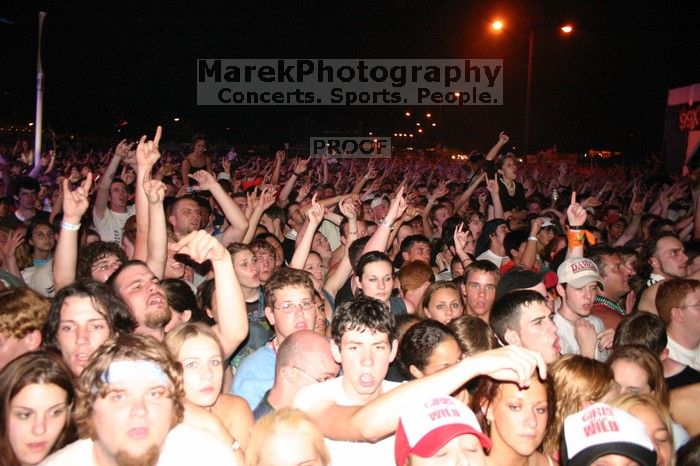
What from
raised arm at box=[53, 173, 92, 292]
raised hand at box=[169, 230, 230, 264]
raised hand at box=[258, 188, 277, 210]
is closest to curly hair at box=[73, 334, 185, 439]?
raised hand at box=[169, 230, 230, 264]

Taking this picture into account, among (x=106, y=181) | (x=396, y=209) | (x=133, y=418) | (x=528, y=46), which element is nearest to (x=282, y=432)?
(x=133, y=418)

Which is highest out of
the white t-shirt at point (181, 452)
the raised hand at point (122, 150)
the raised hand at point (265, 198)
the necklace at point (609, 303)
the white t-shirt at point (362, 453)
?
the raised hand at point (122, 150)

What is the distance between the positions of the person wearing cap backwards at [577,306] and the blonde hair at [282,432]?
9.37 feet

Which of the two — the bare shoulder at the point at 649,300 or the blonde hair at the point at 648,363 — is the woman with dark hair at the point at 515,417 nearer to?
the blonde hair at the point at 648,363

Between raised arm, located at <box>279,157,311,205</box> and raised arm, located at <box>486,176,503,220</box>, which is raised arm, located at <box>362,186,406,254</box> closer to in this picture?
raised arm, located at <box>486,176,503,220</box>

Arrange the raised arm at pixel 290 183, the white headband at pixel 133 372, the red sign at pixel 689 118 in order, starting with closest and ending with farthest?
the white headband at pixel 133 372
the raised arm at pixel 290 183
the red sign at pixel 689 118

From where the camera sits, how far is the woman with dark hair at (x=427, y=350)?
3.62m

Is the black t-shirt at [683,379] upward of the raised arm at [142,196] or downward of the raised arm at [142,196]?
downward

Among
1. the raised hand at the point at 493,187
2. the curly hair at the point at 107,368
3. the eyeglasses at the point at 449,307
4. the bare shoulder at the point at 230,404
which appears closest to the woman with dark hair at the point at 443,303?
the eyeglasses at the point at 449,307

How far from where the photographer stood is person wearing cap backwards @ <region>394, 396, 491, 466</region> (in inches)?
89.7

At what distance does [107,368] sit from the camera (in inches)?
107

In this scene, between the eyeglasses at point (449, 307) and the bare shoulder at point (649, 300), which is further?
the bare shoulder at point (649, 300)

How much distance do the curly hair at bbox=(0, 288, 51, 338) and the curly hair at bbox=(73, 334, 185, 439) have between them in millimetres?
1085

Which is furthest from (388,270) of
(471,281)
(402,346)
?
(402,346)
